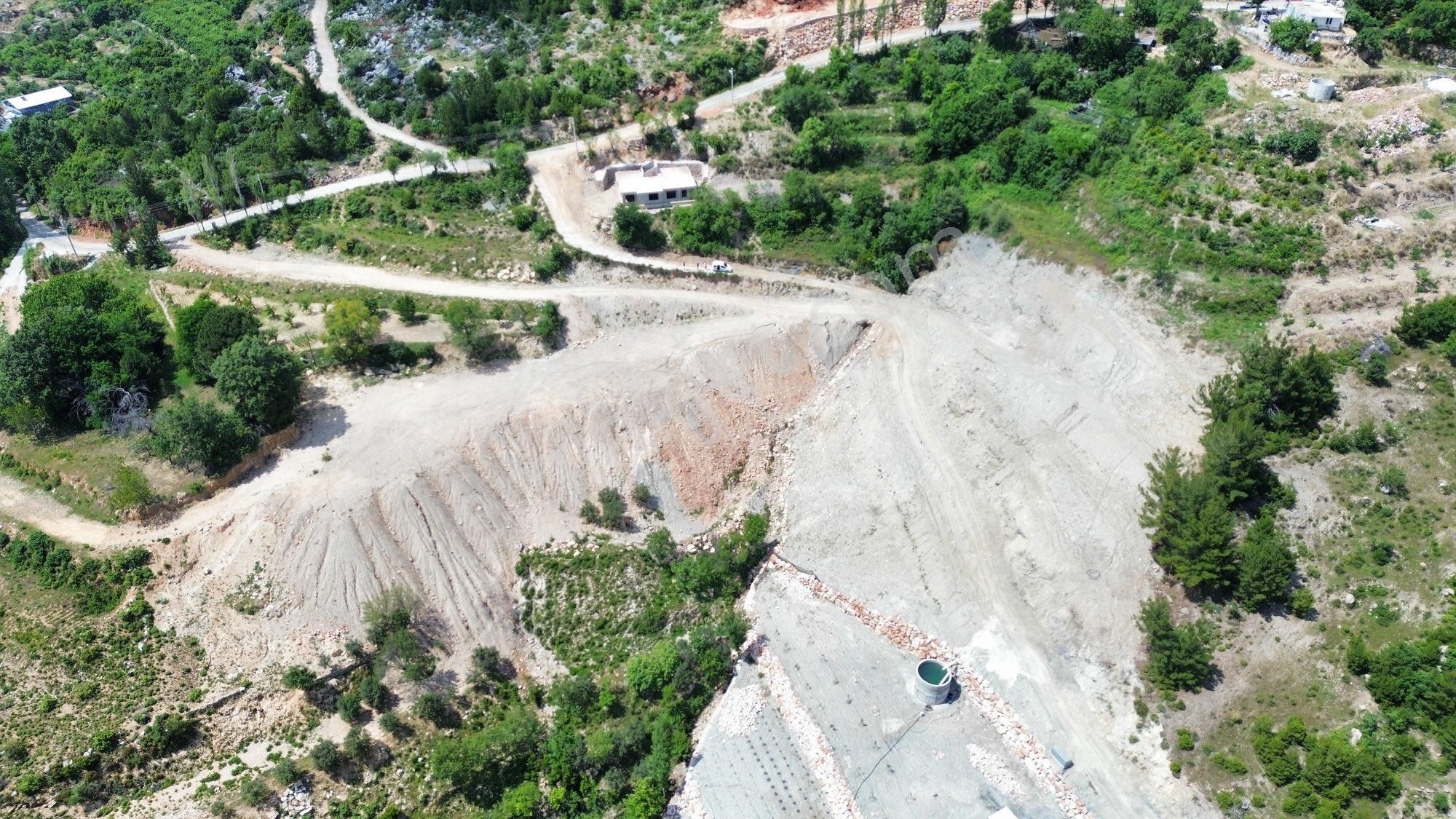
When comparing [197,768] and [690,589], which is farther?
[690,589]

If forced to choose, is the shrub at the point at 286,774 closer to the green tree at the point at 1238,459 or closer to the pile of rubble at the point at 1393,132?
the green tree at the point at 1238,459

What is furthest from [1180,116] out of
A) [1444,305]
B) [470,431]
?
[470,431]

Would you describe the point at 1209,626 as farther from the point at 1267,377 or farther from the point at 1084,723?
the point at 1267,377

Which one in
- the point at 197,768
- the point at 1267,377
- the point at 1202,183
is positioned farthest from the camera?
the point at 1202,183

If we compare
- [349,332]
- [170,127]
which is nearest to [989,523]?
[349,332]

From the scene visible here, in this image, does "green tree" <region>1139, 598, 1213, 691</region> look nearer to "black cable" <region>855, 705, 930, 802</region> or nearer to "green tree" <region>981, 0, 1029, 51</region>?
"black cable" <region>855, 705, 930, 802</region>
